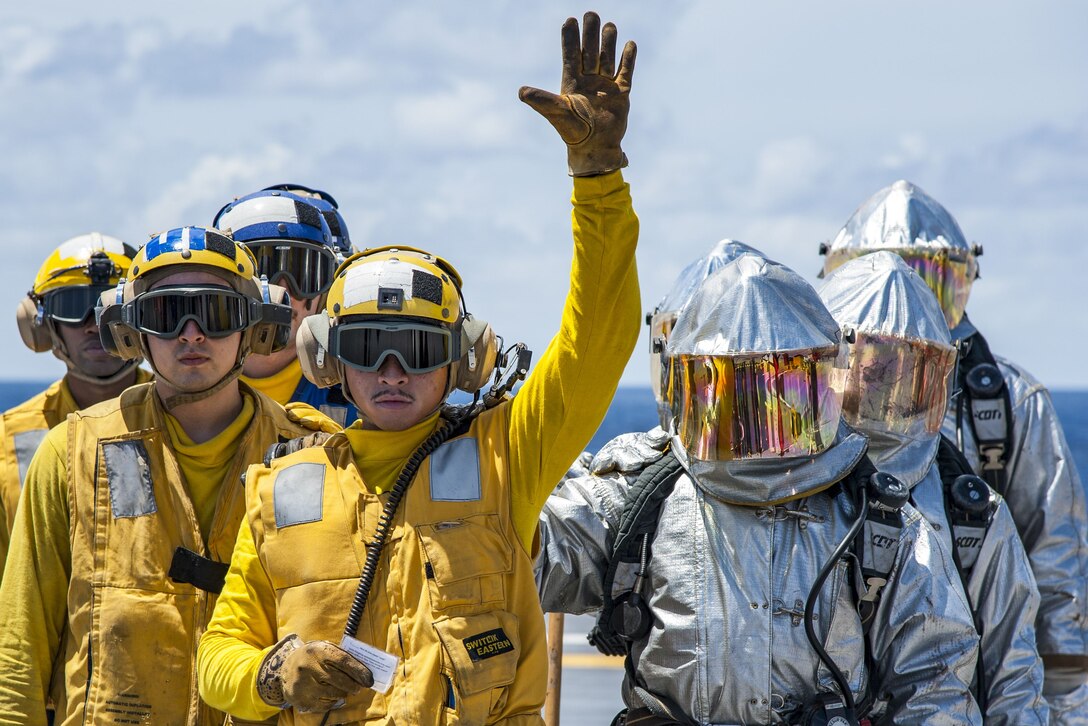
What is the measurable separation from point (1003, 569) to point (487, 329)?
157cm

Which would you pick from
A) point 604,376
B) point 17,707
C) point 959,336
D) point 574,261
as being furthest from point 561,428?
point 959,336

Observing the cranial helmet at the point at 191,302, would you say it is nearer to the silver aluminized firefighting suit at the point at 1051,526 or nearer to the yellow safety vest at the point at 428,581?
the yellow safety vest at the point at 428,581

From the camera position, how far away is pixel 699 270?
213 inches

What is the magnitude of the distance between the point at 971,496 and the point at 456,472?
1.56 meters

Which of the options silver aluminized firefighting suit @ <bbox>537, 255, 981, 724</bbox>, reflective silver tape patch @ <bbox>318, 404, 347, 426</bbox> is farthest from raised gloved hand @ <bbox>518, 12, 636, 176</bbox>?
reflective silver tape patch @ <bbox>318, 404, 347, 426</bbox>

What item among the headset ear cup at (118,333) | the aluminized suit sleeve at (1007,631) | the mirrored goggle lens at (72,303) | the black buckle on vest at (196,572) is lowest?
the aluminized suit sleeve at (1007,631)

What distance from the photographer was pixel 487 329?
3193 mm

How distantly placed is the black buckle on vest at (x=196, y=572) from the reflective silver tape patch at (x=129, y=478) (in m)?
0.13

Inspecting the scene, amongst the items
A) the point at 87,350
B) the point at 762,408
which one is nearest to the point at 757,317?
the point at 762,408

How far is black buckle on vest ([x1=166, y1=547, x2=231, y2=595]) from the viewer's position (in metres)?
3.32

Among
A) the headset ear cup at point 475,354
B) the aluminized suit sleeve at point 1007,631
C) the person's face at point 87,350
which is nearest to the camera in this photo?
the headset ear cup at point 475,354

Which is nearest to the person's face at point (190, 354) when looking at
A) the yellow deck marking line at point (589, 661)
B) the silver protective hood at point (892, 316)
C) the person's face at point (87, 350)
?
the person's face at point (87, 350)

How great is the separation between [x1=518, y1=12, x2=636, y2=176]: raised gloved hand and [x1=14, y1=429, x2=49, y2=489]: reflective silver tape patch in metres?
2.22

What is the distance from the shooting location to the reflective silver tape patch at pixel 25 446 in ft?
14.1
